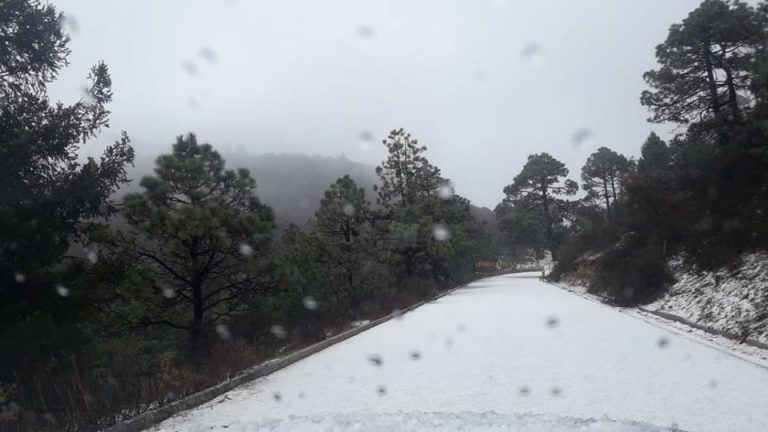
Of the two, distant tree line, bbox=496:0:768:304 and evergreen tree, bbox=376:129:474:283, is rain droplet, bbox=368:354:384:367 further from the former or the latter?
evergreen tree, bbox=376:129:474:283

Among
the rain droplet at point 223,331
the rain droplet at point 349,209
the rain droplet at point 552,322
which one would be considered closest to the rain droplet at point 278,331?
the rain droplet at point 223,331

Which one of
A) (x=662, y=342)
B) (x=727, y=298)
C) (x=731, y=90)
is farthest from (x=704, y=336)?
(x=731, y=90)

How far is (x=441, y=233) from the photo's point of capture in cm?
4159

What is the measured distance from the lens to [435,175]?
49.8m

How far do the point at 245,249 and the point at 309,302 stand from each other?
369 centimetres

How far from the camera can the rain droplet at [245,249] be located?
15.5 m

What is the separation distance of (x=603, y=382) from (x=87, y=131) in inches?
391

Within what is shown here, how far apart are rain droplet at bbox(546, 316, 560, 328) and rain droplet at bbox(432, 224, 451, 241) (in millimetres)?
20483

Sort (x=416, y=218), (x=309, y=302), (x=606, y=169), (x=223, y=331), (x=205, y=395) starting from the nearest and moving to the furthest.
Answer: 1. (x=205, y=395)
2. (x=223, y=331)
3. (x=309, y=302)
4. (x=416, y=218)
5. (x=606, y=169)

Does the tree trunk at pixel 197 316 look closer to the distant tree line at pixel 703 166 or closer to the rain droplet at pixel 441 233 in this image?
the distant tree line at pixel 703 166

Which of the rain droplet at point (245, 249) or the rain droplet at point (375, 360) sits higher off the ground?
the rain droplet at point (245, 249)

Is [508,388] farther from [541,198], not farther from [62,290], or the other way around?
[541,198]

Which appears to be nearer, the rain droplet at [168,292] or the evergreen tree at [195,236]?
the evergreen tree at [195,236]

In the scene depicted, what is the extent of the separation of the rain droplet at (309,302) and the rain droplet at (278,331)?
3.56 ft
